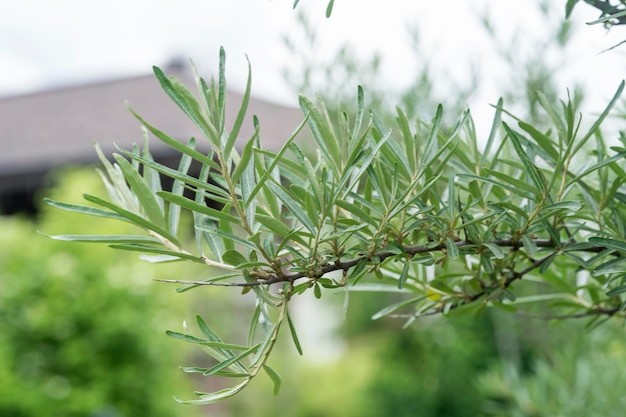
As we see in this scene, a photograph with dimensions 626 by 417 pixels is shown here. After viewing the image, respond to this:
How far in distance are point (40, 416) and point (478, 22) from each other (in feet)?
8.76

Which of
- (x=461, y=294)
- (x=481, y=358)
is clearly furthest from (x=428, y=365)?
(x=461, y=294)

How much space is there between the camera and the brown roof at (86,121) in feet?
22.6

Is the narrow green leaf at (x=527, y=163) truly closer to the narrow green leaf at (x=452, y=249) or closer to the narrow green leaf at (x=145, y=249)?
the narrow green leaf at (x=452, y=249)

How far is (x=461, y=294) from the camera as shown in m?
0.49

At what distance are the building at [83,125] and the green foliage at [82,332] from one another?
1.76 m

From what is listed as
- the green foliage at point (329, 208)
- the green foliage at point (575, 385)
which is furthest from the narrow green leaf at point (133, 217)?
the green foliage at point (575, 385)

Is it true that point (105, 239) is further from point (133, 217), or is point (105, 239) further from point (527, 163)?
point (527, 163)

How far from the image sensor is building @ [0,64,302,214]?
22.4 feet

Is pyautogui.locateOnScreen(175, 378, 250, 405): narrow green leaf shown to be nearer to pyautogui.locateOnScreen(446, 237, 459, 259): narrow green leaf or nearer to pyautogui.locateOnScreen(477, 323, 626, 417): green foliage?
pyautogui.locateOnScreen(446, 237, 459, 259): narrow green leaf

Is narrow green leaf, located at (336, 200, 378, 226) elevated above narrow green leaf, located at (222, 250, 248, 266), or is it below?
above

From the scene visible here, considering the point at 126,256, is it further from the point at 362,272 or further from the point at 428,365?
the point at 362,272

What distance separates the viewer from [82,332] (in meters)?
3.50

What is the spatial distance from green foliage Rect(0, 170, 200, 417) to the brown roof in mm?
2514

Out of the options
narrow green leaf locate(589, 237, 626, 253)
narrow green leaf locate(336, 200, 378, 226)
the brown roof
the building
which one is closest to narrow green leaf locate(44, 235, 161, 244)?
narrow green leaf locate(336, 200, 378, 226)
